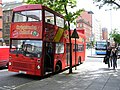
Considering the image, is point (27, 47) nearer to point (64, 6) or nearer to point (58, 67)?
point (58, 67)

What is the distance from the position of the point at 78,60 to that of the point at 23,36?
9.39 metres

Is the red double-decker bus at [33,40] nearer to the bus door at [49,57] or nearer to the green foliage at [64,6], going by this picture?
the bus door at [49,57]

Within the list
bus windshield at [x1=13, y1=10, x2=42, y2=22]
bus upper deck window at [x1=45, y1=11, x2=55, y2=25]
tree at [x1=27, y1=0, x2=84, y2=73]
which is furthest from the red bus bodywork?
bus upper deck window at [x1=45, y1=11, x2=55, y2=25]

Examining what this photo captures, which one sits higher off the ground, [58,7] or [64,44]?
[58,7]

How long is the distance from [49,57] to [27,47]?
68.2 inches

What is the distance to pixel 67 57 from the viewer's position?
723 inches

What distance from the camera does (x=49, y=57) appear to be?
15.3 metres

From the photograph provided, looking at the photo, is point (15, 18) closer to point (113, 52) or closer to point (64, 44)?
point (64, 44)

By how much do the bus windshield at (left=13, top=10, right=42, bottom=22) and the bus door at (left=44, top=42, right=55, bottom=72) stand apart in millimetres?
1576

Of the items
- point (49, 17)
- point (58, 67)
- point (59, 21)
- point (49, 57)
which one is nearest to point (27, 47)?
point (49, 57)

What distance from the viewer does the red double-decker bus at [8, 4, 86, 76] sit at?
45.5 feet

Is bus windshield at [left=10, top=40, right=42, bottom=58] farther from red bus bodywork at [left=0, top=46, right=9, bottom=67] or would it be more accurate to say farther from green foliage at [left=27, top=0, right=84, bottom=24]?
red bus bodywork at [left=0, top=46, right=9, bottom=67]

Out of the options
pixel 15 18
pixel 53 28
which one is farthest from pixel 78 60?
pixel 15 18

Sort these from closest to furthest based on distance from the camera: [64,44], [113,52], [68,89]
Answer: [68,89] → [64,44] → [113,52]
